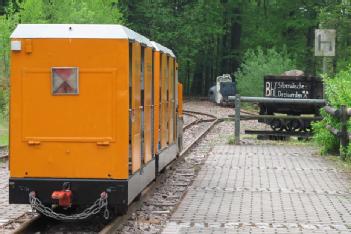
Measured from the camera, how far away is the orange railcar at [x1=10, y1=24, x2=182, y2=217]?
9266 mm

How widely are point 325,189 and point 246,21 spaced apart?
193ft

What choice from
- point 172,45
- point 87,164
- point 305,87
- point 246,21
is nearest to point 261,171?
point 87,164

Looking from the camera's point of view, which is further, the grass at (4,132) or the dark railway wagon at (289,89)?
the dark railway wagon at (289,89)

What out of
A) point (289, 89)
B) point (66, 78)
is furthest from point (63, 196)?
point (289, 89)

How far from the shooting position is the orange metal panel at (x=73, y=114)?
9281 millimetres

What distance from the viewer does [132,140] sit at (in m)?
9.71

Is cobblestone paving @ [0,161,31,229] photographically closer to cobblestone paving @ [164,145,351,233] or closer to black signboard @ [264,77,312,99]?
cobblestone paving @ [164,145,351,233]

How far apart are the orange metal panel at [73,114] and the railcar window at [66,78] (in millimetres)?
49

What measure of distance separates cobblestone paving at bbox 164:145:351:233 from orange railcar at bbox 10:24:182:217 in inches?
45.9

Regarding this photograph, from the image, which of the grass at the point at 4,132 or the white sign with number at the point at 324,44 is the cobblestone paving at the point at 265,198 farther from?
the grass at the point at 4,132

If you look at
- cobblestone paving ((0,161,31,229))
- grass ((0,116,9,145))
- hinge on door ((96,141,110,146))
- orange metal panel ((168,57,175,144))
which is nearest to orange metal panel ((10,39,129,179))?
hinge on door ((96,141,110,146))

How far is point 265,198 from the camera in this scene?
467 inches

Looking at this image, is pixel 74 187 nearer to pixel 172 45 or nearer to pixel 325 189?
pixel 325 189

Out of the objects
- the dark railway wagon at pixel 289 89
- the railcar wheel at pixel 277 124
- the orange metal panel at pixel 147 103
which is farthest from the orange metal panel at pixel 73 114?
the dark railway wagon at pixel 289 89
